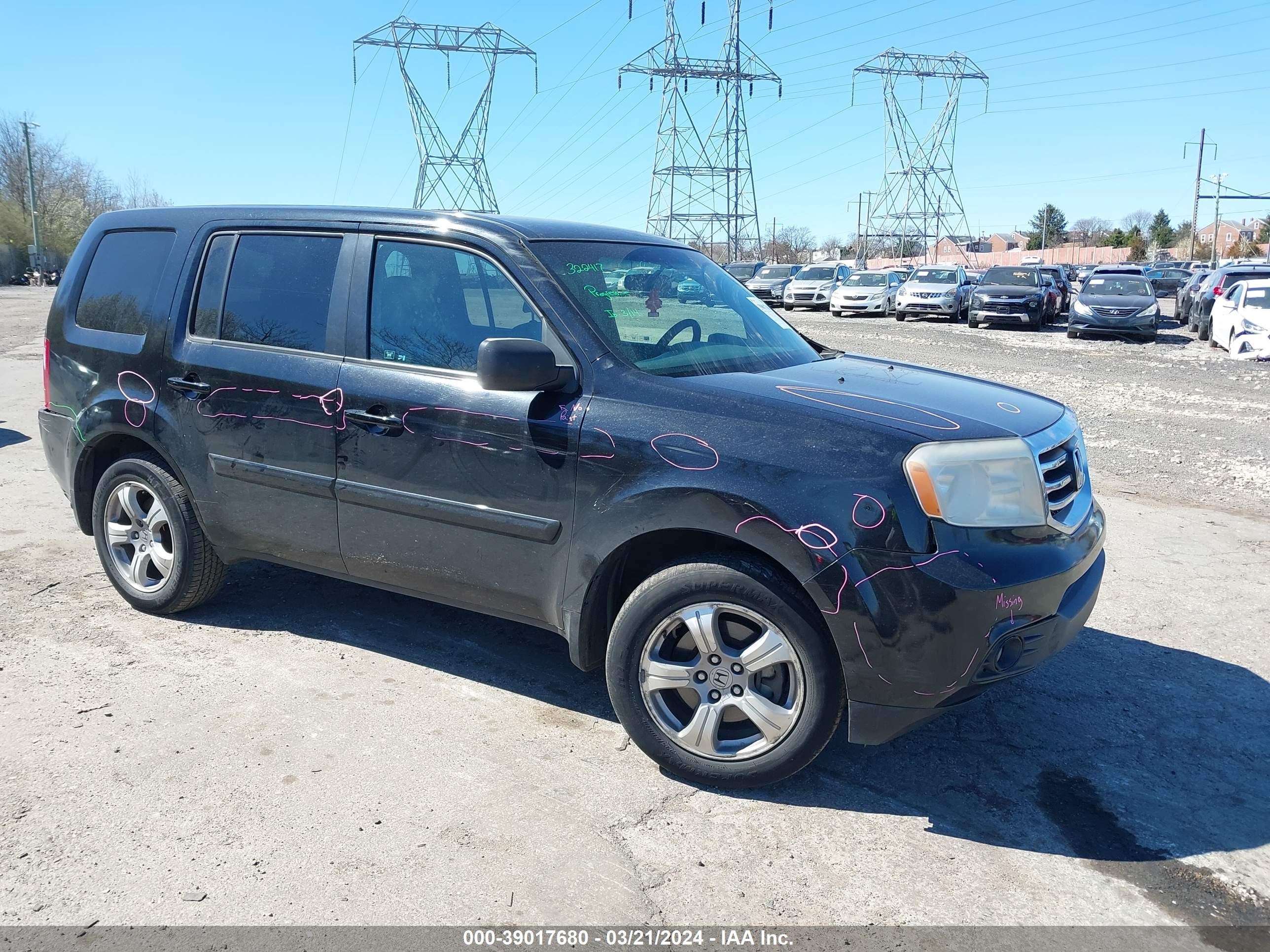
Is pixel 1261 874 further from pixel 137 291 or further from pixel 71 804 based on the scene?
pixel 137 291

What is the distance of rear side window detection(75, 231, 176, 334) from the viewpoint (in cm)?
482

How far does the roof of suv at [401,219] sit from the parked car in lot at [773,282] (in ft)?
100

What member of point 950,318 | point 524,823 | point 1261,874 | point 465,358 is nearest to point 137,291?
point 465,358

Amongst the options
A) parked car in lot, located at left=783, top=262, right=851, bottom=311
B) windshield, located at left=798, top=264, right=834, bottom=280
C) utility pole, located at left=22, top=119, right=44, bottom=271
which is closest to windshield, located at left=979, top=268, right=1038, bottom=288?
parked car in lot, located at left=783, top=262, right=851, bottom=311

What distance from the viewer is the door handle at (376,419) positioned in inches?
156

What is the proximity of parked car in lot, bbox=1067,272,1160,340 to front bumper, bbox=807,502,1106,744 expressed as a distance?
72.2ft

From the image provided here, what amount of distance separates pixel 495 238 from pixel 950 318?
27247mm

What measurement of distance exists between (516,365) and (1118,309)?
74.5 feet

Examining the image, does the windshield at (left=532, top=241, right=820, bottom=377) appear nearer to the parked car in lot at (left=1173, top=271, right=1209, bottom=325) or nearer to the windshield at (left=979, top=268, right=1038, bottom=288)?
the windshield at (left=979, top=268, right=1038, bottom=288)

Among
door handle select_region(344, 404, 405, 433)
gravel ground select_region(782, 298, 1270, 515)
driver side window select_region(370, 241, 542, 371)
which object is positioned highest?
driver side window select_region(370, 241, 542, 371)

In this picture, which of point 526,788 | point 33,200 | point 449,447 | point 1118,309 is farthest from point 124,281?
point 33,200

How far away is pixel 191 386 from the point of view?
4535 millimetres

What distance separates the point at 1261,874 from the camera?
3.02 metres

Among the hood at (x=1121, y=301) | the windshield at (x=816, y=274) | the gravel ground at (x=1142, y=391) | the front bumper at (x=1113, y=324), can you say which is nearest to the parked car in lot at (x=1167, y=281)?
the windshield at (x=816, y=274)
